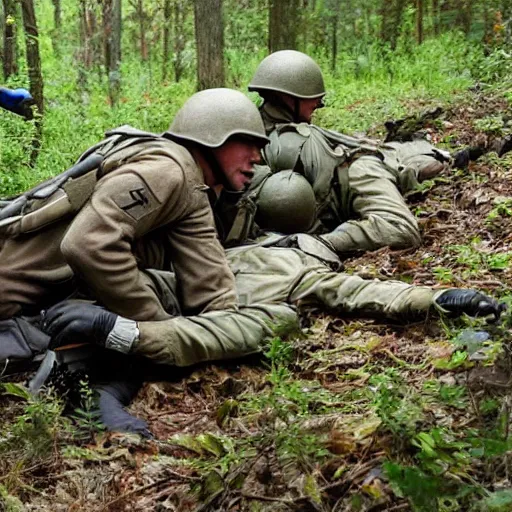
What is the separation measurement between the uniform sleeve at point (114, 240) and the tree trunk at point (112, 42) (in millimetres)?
8346

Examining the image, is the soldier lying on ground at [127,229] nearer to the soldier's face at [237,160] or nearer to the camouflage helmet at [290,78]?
the soldier's face at [237,160]

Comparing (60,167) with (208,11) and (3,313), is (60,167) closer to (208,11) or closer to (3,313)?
(208,11)

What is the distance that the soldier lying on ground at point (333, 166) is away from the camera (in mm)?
5609

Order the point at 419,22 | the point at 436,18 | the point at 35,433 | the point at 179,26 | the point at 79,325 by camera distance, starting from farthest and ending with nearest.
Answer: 1. the point at 179,26
2. the point at 436,18
3. the point at 419,22
4. the point at 79,325
5. the point at 35,433

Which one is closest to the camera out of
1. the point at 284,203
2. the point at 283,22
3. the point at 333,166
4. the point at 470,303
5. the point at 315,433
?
the point at 315,433

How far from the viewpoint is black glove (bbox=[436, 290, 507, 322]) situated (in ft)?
11.8

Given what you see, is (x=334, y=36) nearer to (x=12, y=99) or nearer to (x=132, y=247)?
(x=132, y=247)

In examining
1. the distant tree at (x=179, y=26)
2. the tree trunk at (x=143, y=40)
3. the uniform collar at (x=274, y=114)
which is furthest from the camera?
the tree trunk at (x=143, y=40)

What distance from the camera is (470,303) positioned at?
3.70 meters

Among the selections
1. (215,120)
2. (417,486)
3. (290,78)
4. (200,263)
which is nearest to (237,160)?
(215,120)

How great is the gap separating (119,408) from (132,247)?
96 cm

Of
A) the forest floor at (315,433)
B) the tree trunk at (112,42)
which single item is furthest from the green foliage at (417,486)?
the tree trunk at (112,42)

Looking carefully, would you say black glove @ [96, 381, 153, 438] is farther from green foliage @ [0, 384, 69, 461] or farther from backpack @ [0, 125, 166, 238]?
backpack @ [0, 125, 166, 238]

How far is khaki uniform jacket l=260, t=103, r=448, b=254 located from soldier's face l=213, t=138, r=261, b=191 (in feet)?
4.07
